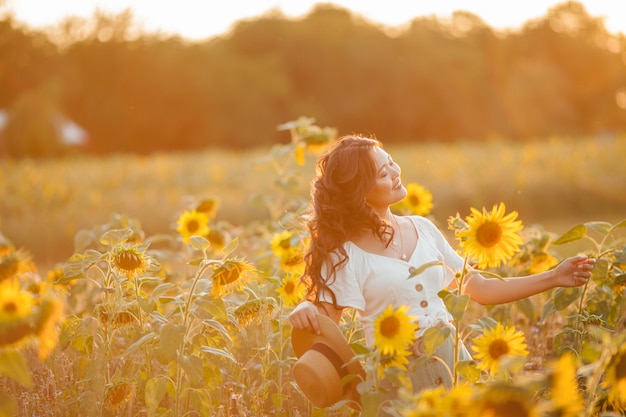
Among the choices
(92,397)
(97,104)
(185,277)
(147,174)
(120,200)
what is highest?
(97,104)

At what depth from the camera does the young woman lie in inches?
99.0

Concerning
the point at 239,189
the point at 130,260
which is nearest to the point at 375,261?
the point at 130,260

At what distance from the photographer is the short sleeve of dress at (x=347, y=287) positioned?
2553 mm

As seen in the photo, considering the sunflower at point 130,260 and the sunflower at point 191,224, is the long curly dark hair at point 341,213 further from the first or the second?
the sunflower at point 191,224

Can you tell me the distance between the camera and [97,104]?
2927 centimetres

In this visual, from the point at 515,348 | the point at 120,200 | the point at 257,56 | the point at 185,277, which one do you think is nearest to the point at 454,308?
the point at 515,348

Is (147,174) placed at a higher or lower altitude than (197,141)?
lower

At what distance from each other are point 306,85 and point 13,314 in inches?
1166

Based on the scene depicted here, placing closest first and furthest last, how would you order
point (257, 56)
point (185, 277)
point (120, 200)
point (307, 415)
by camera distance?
1. point (307, 415)
2. point (185, 277)
3. point (120, 200)
4. point (257, 56)

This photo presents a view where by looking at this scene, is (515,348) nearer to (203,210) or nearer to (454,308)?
(454,308)

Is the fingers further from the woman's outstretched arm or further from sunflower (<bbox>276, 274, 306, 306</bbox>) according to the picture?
sunflower (<bbox>276, 274, 306, 306</bbox>)

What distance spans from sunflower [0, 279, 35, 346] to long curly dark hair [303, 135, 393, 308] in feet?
3.26

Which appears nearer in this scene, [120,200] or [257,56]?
[120,200]

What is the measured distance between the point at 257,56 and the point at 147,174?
69.2ft
